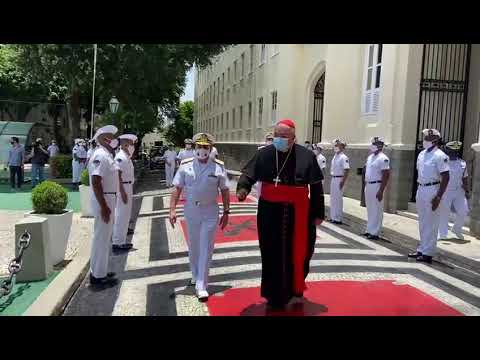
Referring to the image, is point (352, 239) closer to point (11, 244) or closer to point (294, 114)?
point (11, 244)

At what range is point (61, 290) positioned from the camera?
5188 millimetres

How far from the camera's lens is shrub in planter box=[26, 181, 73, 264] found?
6328mm

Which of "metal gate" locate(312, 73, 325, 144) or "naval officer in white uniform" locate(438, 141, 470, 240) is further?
"metal gate" locate(312, 73, 325, 144)

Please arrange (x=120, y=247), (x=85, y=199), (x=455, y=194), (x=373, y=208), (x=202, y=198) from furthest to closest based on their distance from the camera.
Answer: (x=85, y=199) → (x=455, y=194) → (x=373, y=208) → (x=120, y=247) → (x=202, y=198)

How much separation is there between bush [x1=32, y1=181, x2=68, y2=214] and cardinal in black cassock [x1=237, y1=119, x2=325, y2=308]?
313 cm

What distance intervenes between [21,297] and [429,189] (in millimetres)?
5801

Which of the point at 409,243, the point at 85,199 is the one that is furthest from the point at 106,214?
the point at 409,243

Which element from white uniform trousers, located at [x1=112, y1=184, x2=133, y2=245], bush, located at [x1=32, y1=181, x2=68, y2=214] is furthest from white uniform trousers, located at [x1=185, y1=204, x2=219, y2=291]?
white uniform trousers, located at [x1=112, y1=184, x2=133, y2=245]

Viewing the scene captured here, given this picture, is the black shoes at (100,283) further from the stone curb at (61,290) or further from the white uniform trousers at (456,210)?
the white uniform trousers at (456,210)

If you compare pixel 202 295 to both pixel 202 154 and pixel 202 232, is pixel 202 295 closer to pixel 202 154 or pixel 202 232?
pixel 202 232

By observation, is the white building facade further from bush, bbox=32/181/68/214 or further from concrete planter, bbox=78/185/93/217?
bush, bbox=32/181/68/214

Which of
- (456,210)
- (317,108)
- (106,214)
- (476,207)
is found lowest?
(456,210)

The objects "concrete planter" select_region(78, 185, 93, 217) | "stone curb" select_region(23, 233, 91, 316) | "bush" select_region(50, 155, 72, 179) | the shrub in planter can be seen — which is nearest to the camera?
"stone curb" select_region(23, 233, 91, 316)

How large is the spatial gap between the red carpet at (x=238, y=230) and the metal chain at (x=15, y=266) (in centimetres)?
320
